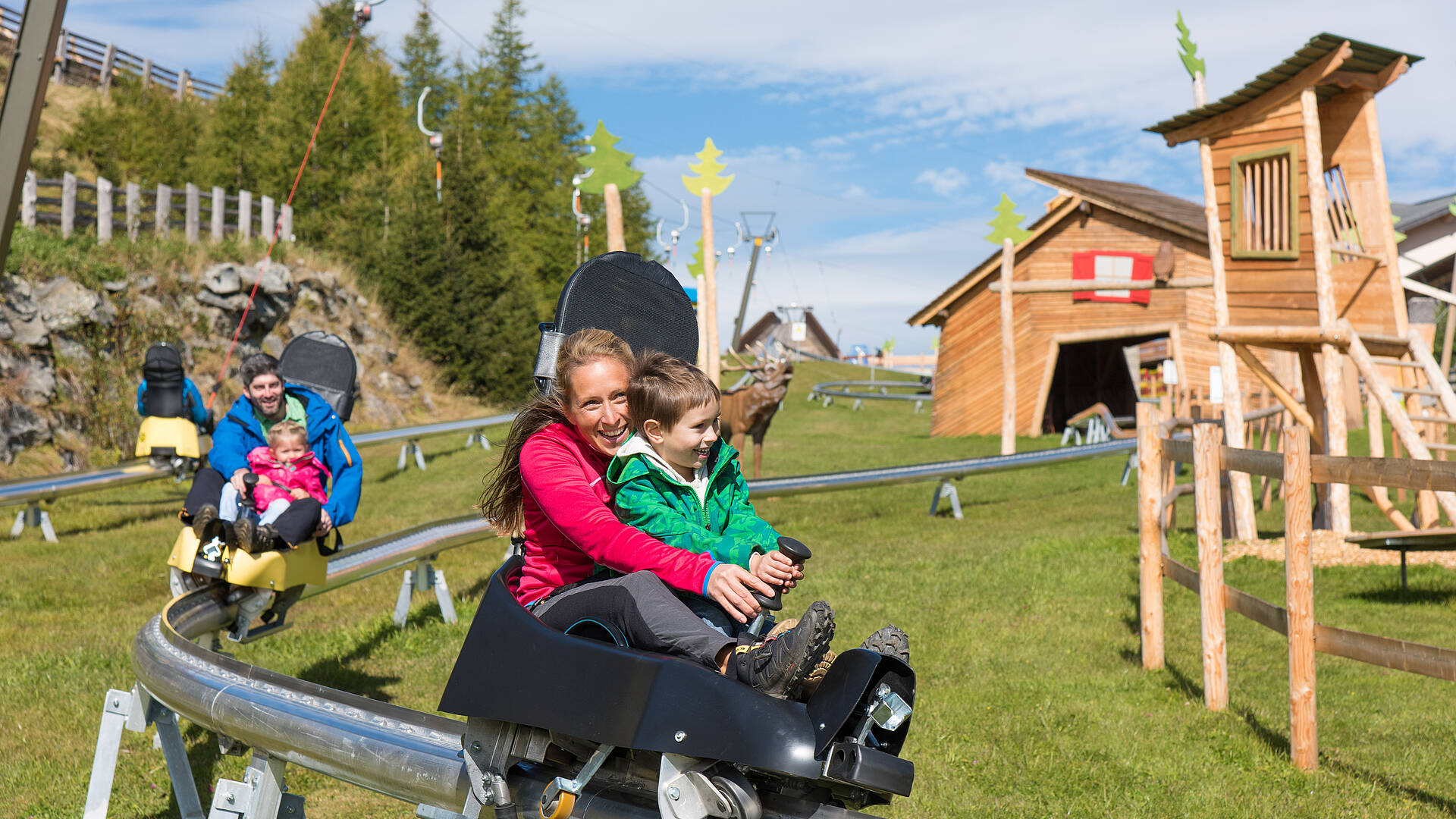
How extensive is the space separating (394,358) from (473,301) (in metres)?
3.26

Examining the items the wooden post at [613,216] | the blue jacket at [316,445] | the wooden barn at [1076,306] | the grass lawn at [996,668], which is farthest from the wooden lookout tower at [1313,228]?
the wooden barn at [1076,306]

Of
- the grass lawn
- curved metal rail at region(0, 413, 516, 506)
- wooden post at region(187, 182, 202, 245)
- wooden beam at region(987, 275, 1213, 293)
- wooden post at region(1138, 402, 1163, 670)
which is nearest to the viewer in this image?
the grass lawn

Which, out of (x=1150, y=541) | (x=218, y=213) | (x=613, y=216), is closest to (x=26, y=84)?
(x=1150, y=541)

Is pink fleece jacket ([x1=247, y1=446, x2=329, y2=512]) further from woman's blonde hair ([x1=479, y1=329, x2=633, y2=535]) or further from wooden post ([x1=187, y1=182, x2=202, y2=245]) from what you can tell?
wooden post ([x1=187, y1=182, x2=202, y2=245])

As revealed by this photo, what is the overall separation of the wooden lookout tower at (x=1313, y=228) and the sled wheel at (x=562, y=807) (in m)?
8.07

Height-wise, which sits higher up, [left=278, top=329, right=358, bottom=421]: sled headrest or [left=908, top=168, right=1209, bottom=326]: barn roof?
[left=908, top=168, right=1209, bottom=326]: barn roof

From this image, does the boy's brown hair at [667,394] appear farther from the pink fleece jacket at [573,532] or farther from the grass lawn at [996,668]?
the grass lawn at [996,668]

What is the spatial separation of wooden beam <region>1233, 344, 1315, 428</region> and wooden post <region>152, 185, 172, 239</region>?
2158 centimetres

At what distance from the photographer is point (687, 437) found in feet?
8.32

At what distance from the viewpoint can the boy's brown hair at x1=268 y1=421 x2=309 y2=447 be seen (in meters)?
5.45

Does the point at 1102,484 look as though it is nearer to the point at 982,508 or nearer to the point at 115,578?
the point at 982,508

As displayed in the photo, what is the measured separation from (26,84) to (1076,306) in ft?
80.7

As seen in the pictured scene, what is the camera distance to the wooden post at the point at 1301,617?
470 cm

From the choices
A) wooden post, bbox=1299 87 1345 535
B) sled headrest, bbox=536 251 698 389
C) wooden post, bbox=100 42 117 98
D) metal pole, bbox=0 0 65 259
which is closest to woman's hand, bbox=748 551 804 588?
sled headrest, bbox=536 251 698 389
